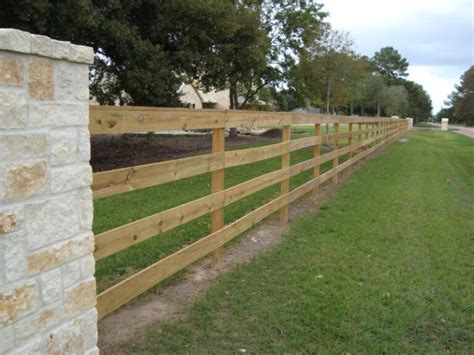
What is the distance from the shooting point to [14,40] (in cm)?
188

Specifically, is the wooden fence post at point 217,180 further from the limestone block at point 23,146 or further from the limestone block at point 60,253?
the limestone block at point 23,146

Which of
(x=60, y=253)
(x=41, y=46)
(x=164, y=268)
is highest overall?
(x=41, y=46)

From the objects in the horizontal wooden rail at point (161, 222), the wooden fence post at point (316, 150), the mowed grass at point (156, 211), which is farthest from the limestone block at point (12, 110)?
the wooden fence post at point (316, 150)

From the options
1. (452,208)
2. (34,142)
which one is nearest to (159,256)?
(34,142)

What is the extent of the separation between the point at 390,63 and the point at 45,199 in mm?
118686

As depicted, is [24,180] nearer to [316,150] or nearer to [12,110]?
[12,110]

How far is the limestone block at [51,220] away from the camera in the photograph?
6.64 feet

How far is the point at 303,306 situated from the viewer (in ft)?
12.6

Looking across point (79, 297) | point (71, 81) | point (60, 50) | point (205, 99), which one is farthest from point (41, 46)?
point (205, 99)

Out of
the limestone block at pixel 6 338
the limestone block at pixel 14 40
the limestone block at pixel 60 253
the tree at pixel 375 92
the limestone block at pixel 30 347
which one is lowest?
the limestone block at pixel 30 347

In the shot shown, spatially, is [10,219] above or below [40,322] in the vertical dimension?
above

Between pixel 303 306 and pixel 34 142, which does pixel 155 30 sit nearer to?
pixel 303 306

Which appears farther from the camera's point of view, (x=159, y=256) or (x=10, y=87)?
(x=159, y=256)

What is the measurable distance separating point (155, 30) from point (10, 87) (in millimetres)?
10818
